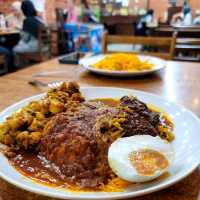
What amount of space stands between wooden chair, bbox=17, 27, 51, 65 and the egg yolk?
4006 millimetres

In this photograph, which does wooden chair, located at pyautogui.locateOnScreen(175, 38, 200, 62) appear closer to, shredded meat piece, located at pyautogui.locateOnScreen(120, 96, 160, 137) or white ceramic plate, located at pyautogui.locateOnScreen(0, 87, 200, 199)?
white ceramic plate, located at pyautogui.locateOnScreen(0, 87, 200, 199)

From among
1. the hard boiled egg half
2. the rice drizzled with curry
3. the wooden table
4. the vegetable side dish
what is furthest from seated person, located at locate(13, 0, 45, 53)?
the hard boiled egg half

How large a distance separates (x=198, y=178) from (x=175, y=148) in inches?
3.8

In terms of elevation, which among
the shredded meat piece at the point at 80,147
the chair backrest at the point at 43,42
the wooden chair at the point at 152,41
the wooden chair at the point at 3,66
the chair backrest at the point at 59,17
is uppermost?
the chair backrest at the point at 59,17

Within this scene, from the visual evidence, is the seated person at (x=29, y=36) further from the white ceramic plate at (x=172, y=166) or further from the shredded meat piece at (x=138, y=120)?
the shredded meat piece at (x=138, y=120)

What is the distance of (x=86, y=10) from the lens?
7.02 meters

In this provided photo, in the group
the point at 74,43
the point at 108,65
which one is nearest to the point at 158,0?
the point at 74,43

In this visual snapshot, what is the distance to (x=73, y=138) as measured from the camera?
551mm

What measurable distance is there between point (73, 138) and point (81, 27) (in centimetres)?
543

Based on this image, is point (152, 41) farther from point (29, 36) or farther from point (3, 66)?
point (29, 36)

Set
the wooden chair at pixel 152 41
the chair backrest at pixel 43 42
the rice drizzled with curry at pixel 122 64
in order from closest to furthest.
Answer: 1. the rice drizzled with curry at pixel 122 64
2. the wooden chair at pixel 152 41
3. the chair backrest at pixel 43 42

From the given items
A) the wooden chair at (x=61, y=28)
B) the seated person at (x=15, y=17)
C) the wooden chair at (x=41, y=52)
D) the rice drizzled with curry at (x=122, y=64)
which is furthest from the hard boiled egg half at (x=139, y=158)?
the wooden chair at (x=61, y=28)

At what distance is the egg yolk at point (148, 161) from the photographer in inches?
18.7

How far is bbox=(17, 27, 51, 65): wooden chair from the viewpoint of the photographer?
14.0 ft
